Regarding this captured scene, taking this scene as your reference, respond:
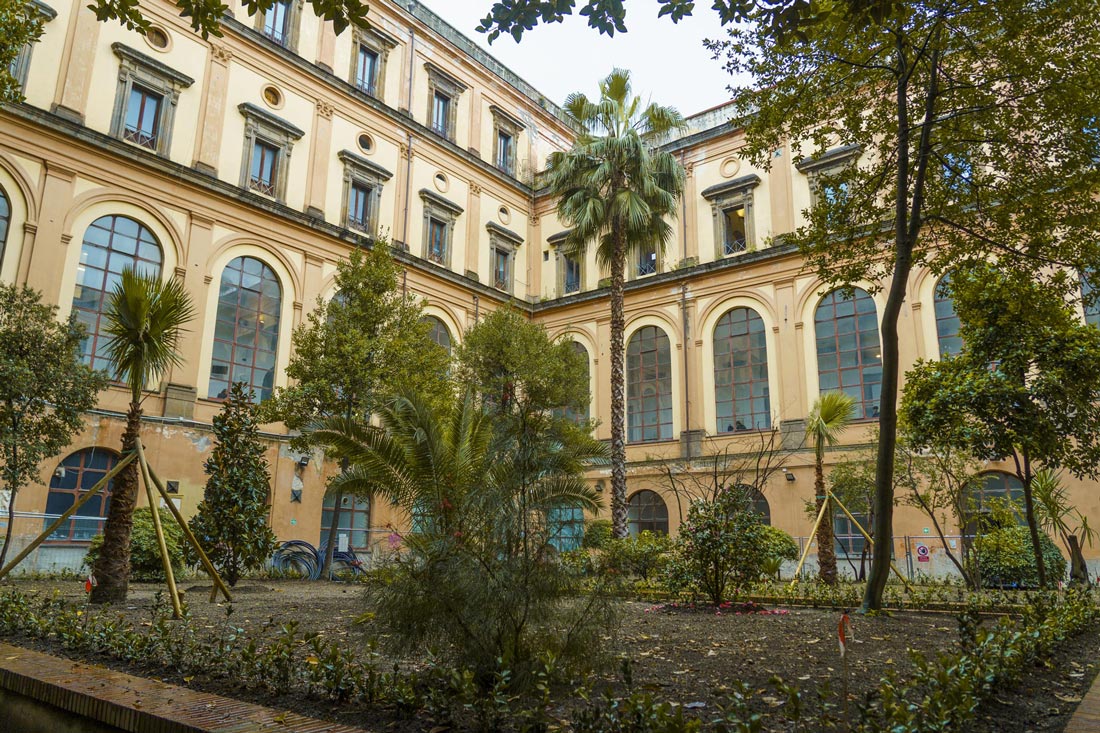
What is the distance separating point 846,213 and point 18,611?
9.44 meters

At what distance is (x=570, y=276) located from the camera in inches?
1161

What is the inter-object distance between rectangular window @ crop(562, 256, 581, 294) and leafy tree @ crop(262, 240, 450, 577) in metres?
11.7

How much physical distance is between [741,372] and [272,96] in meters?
17.0

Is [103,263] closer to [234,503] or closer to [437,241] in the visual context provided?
[234,503]

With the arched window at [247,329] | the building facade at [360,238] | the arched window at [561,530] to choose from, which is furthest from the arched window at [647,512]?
the arched window at [561,530]

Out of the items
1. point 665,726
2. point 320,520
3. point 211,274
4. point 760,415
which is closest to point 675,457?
point 760,415

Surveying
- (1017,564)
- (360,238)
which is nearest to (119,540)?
(360,238)

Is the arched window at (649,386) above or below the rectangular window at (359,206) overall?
below

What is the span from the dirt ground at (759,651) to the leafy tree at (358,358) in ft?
21.2

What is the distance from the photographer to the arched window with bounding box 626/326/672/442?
998 inches

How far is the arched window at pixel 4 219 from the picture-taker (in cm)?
1606

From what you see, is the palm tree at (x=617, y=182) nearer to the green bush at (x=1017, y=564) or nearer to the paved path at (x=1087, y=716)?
the green bush at (x=1017, y=564)

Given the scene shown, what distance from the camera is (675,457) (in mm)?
24250

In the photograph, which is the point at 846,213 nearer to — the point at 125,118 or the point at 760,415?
the point at 760,415
